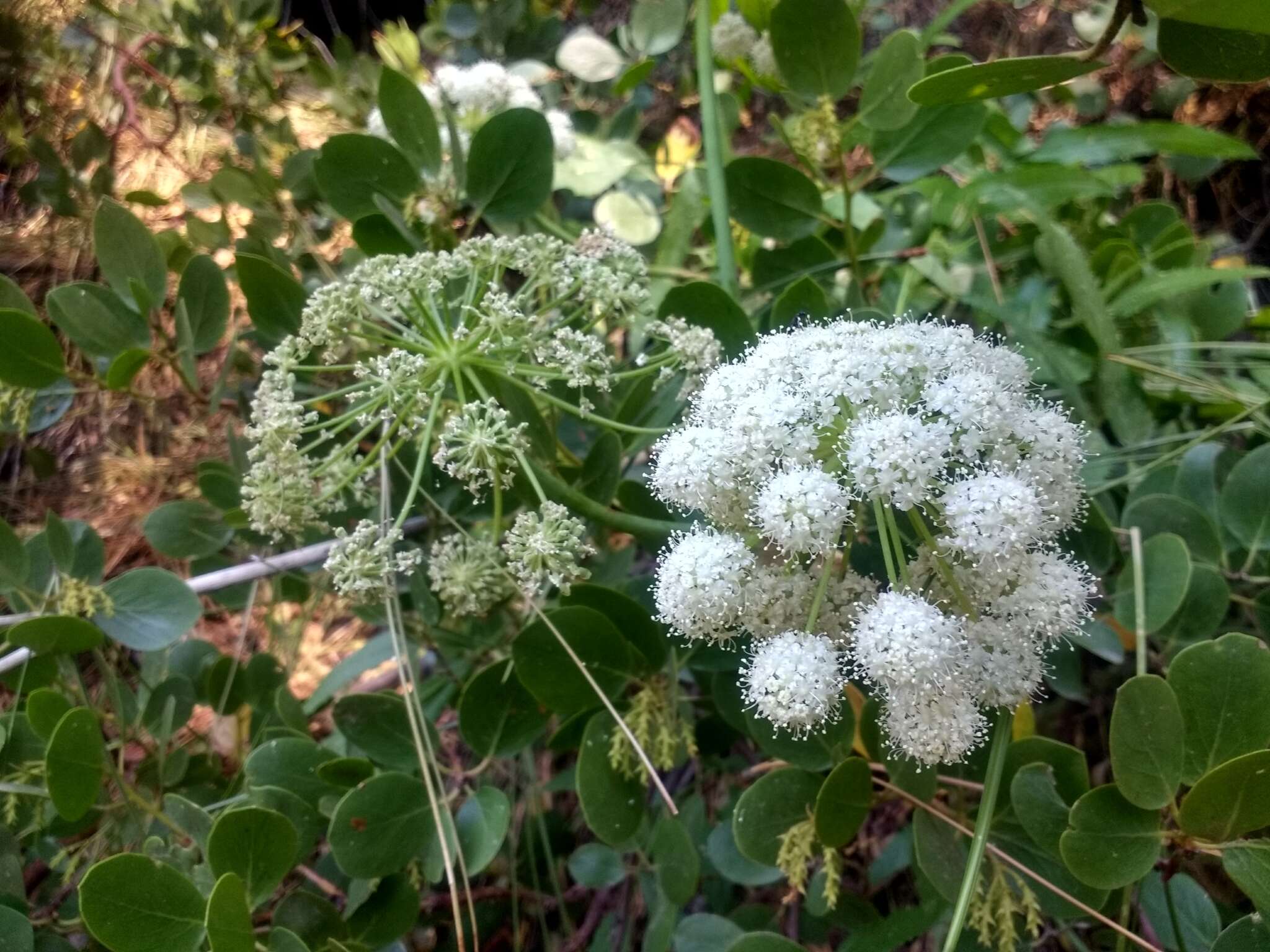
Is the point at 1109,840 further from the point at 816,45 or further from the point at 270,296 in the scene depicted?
the point at 270,296

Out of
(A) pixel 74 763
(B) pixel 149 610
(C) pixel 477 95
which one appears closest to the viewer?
(A) pixel 74 763

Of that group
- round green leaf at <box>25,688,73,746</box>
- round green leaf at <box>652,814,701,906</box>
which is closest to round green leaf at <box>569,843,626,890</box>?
round green leaf at <box>652,814,701,906</box>

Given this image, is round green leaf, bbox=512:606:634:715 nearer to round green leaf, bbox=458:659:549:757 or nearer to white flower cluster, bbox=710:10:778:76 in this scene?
round green leaf, bbox=458:659:549:757

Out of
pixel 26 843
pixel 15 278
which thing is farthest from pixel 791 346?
pixel 15 278

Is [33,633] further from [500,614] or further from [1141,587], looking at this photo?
[1141,587]

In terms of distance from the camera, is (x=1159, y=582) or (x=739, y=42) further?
(x=739, y=42)

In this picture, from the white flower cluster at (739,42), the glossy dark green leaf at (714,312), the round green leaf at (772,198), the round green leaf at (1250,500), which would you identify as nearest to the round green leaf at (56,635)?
the glossy dark green leaf at (714,312)

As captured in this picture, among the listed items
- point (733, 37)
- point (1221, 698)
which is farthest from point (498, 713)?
point (733, 37)
